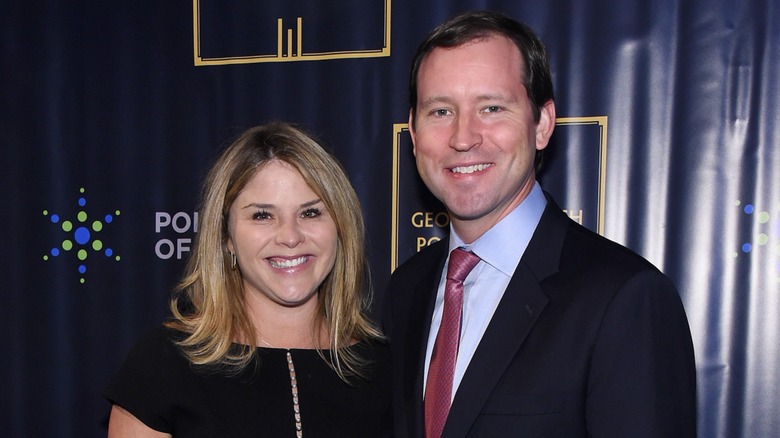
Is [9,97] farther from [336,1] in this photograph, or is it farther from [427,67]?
[427,67]

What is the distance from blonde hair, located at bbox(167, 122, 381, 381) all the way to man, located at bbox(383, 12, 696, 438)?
0.27 meters

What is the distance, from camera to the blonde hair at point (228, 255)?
6.50ft

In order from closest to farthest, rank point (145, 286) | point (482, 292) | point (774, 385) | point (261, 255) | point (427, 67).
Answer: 1. point (482, 292)
2. point (427, 67)
3. point (261, 255)
4. point (774, 385)
5. point (145, 286)

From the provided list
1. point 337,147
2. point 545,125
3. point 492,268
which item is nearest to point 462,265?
point 492,268

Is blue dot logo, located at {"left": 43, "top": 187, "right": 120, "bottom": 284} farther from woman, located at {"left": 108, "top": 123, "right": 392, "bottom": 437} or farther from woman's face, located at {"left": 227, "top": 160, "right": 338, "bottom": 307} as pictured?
woman's face, located at {"left": 227, "top": 160, "right": 338, "bottom": 307}

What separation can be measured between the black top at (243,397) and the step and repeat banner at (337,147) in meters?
1.08

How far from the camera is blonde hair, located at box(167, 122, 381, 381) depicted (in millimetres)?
1982

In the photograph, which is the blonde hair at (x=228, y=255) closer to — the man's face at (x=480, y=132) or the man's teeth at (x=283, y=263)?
the man's teeth at (x=283, y=263)

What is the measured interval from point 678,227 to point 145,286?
2.47m

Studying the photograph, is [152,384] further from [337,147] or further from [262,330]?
[337,147]

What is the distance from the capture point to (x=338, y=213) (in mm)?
2072

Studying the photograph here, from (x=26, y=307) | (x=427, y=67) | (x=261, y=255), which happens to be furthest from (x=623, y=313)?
(x=26, y=307)

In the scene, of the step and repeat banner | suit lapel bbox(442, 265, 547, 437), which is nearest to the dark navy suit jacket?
suit lapel bbox(442, 265, 547, 437)

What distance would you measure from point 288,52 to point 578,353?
2108mm
